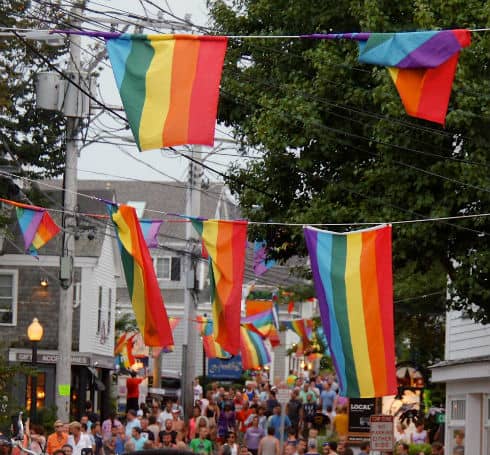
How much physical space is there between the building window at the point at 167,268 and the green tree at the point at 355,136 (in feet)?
165

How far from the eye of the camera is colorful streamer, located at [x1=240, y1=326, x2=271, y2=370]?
145ft

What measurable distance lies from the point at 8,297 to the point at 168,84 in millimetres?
30599

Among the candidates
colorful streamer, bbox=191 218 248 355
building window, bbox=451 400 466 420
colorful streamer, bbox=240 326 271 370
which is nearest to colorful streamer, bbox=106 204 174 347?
colorful streamer, bbox=191 218 248 355

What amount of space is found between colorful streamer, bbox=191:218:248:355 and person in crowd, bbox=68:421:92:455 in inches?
285

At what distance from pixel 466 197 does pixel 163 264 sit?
56.4 metres

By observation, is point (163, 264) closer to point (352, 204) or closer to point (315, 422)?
point (315, 422)

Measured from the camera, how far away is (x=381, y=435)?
80.2 feet

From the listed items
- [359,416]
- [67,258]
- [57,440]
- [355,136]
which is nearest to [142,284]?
[355,136]

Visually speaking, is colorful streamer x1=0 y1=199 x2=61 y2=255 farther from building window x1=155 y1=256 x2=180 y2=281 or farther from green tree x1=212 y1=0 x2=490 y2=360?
building window x1=155 y1=256 x2=180 y2=281

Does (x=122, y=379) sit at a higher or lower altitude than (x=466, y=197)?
lower

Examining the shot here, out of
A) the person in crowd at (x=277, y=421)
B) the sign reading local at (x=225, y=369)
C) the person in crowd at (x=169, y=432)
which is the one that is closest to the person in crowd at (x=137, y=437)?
the person in crowd at (x=169, y=432)

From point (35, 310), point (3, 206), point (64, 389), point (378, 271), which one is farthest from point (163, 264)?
point (378, 271)

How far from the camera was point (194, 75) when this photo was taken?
14.6 meters

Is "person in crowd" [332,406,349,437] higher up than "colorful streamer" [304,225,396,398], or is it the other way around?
"colorful streamer" [304,225,396,398]
